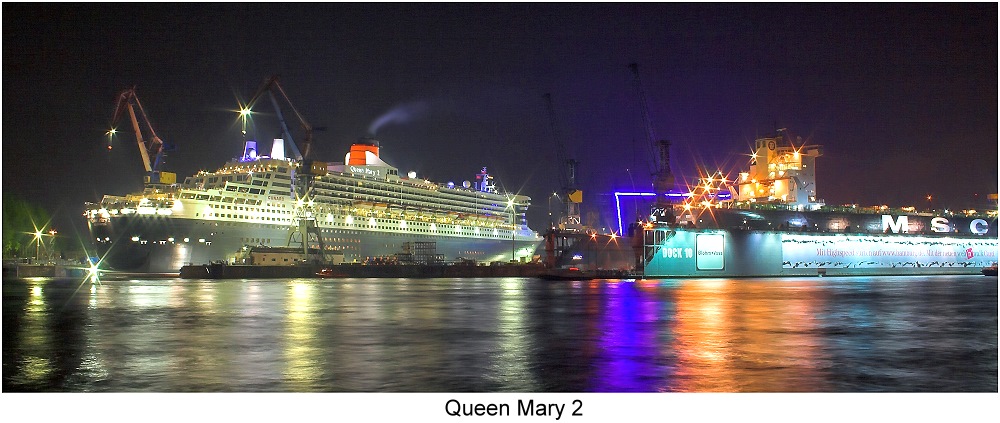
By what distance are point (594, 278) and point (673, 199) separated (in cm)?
2007

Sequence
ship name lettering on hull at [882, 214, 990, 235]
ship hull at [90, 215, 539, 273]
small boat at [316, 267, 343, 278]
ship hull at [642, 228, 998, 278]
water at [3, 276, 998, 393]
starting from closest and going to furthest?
water at [3, 276, 998, 393] → ship hull at [642, 228, 998, 278] → small boat at [316, 267, 343, 278] → ship hull at [90, 215, 539, 273] → ship name lettering on hull at [882, 214, 990, 235]

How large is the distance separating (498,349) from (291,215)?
250ft

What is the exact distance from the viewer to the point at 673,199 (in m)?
90.9

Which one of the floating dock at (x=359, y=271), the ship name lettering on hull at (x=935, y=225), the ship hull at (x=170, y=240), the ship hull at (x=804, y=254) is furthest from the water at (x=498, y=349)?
the ship name lettering on hull at (x=935, y=225)

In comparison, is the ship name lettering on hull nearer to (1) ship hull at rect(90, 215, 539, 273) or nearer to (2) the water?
(1) ship hull at rect(90, 215, 539, 273)

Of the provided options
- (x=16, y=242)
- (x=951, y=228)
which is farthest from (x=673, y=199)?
(x=16, y=242)

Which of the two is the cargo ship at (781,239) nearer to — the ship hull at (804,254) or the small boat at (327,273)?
the ship hull at (804,254)

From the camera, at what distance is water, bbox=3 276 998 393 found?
43.9 ft

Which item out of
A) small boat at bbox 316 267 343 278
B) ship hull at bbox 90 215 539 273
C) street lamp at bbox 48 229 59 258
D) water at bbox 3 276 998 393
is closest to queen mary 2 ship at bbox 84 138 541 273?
ship hull at bbox 90 215 539 273

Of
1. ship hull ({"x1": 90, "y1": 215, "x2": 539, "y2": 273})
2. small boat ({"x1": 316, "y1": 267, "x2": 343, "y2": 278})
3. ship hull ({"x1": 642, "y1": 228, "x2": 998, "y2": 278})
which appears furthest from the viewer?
ship hull ({"x1": 90, "y1": 215, "x2": 539, "y2": 273})

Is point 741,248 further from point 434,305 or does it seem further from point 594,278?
point 434,305

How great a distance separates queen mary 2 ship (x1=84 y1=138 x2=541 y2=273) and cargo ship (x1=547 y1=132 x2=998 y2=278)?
71.5 ft

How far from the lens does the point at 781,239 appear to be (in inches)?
3211

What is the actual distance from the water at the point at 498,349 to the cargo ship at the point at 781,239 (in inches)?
1750
